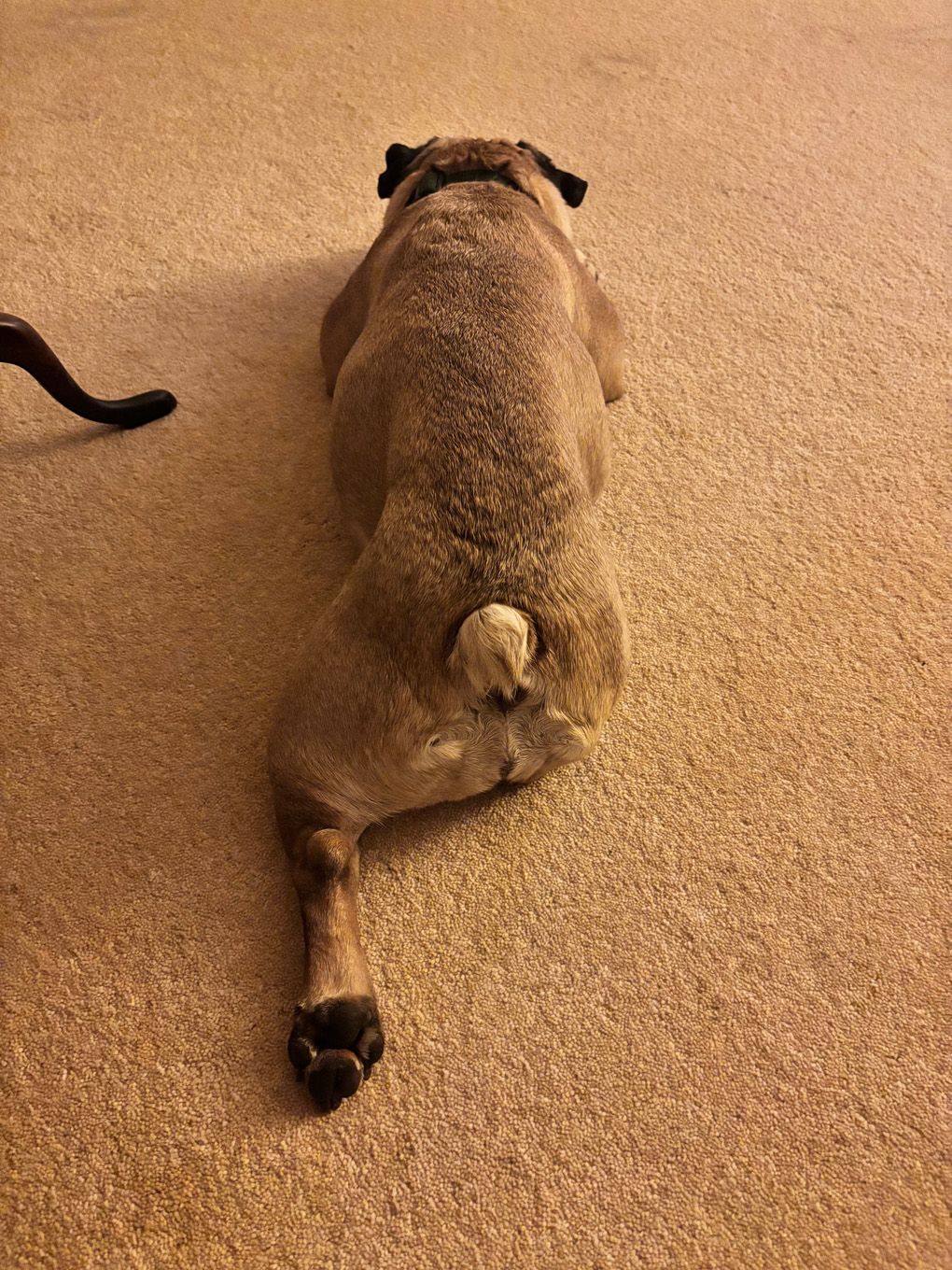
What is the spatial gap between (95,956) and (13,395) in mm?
1271

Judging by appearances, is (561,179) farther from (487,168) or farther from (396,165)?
(396,165)

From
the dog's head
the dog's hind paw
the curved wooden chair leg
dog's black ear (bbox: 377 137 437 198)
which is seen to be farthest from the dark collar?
the dog's hind paw

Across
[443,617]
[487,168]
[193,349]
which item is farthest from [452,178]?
[443,617]

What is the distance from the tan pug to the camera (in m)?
1.20

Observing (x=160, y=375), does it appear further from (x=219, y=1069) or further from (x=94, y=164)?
(x=219, y=1069)

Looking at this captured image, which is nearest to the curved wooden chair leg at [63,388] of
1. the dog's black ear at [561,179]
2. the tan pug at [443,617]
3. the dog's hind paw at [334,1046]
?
the tan pug at [443,617]

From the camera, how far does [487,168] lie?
187 centimetres

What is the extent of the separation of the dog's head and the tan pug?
0.48 m

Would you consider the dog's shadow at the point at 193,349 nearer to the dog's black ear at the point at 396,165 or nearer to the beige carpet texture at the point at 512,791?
the beige carpet texture at the point at 512,791

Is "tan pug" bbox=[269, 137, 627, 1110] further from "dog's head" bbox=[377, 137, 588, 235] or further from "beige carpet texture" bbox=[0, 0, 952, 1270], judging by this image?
"dog's head" bbox=[377, 137, 588, 235]

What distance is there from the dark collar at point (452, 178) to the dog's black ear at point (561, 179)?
0.18 metres

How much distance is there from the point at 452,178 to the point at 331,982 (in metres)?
1.59

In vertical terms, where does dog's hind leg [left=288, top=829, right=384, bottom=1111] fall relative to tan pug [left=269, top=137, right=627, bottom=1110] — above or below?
below

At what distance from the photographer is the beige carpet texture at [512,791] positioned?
118cm
